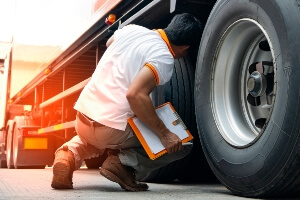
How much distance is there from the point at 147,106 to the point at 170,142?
228 millimetres

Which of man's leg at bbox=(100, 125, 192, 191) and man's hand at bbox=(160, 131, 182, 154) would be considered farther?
man's leg at bbox=(100, 125, 192, 191)

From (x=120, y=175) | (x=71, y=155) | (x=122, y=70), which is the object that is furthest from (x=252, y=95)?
(x=71, y=155)

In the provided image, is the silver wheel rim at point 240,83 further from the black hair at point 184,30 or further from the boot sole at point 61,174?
the boot sole at point 61,174

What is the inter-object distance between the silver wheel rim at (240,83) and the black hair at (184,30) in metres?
0.26

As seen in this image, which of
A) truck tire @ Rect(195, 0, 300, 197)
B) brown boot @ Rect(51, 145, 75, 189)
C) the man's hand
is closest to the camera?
truck tire @ Rect(195, 0, 300, 197)

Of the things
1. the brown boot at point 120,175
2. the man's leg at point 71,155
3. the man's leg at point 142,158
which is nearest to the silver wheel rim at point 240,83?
the man's leg at point 142,158

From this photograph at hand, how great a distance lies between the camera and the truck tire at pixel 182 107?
2.97 meters

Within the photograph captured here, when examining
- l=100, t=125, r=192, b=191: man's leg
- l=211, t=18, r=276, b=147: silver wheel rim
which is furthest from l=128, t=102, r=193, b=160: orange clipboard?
l=211, t=18, r=276, b=147: silver wheel rim

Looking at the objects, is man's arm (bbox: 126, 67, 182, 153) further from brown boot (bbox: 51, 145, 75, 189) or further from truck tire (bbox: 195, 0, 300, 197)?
brown boot (bbox: 51, 145, 75, 189)

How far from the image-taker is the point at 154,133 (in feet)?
8.03

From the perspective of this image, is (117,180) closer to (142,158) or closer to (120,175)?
(120,175)

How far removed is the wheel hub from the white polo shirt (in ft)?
1.37

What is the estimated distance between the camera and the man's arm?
7.59 feet

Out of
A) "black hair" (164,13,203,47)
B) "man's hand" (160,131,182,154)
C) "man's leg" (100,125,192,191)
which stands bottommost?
"man's leg" (100,125,192,191)
